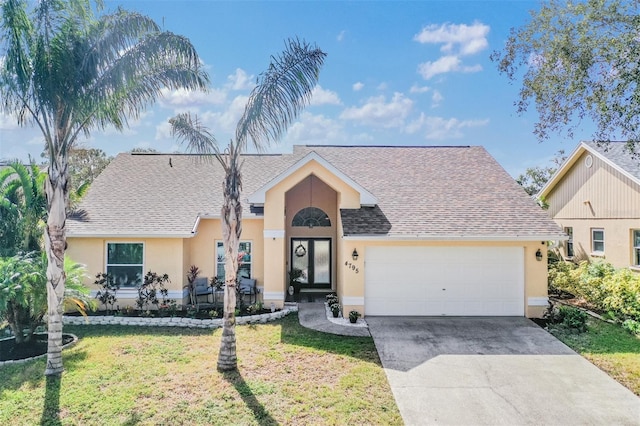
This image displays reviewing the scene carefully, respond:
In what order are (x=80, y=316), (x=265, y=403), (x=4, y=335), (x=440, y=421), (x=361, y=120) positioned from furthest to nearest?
(x=361, y=120) → (x=80, y=316) → (x=4, y=335) → (x=265, y=403) → (x=440, y=421)

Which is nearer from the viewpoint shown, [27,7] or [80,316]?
[27,7]

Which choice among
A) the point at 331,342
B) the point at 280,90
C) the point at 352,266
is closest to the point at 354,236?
the point at 352,266

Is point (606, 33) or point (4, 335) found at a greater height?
point (606, 33)

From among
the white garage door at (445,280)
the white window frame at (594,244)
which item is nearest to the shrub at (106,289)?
the white garage door at (445,280)

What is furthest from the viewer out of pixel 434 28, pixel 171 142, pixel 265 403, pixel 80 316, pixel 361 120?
pixel 361 120

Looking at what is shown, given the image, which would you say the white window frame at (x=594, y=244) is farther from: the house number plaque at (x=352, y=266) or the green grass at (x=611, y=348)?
the house number plaque at (x=352, y=266)

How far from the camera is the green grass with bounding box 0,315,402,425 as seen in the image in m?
6.62

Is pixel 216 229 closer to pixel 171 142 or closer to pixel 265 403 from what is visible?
pixel 171 142

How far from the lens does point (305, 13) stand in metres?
13.4

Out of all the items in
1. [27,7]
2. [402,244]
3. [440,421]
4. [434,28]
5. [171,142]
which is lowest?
[440,421]

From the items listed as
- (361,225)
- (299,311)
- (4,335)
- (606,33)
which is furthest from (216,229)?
(606,33)

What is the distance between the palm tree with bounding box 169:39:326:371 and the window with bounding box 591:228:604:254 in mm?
18479

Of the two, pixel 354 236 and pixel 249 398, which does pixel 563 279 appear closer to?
pixel 354 236

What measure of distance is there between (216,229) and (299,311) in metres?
4.91
